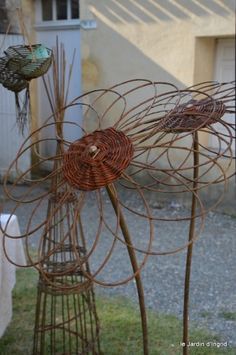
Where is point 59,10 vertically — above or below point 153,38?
above

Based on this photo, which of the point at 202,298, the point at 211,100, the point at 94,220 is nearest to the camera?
the point at 211,100

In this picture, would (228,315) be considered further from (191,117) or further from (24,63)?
(24,63)

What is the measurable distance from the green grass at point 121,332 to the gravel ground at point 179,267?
128 mm

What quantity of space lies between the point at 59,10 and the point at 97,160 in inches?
202

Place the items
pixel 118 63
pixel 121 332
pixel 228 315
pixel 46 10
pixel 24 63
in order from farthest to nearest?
1. pixel 46 10
2. pixel 118 63
3. pixel 228 315
4. pixel 121 332
5. pixel 24 63

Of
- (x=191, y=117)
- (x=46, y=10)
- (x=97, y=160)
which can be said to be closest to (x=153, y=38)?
(x=46, y=10)

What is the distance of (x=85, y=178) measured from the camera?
4.78 ft

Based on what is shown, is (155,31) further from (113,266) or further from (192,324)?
(192,324)

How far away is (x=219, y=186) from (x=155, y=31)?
176 cm

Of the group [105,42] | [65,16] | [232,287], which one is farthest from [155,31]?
[232,287]

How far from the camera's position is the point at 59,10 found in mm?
6117

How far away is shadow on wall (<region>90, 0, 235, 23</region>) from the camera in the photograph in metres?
4.61

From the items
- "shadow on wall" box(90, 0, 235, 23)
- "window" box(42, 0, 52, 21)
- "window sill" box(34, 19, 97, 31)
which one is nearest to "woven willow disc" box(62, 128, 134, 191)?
"shadow on wall" box(90, 0, 235, 23)

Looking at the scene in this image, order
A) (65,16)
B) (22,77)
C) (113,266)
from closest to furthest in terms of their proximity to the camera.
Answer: (22,77) < (113,266) < (65,16)
